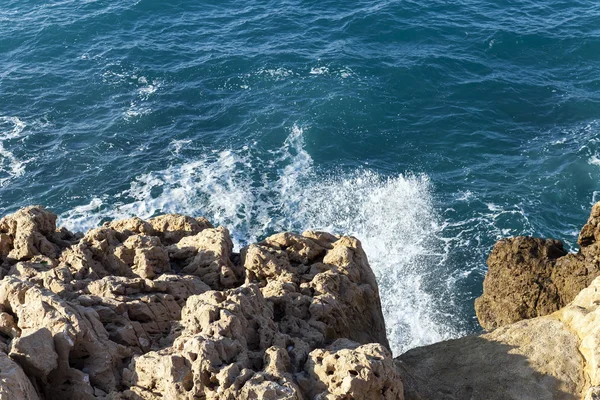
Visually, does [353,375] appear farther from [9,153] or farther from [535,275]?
[9,153]

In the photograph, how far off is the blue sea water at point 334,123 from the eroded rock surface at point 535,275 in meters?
7.47

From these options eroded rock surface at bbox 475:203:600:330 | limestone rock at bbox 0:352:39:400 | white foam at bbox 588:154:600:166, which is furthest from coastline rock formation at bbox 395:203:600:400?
white foam at bbox 588:154:600:166

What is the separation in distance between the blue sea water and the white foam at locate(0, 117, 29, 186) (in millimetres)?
186

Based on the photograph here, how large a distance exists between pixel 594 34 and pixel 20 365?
61496 mm

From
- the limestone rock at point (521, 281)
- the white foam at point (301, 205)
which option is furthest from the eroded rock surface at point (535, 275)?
the white foam at point (301, 205)

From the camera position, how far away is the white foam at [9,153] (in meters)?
51.5

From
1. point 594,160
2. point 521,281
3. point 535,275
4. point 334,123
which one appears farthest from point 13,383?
point 594,160

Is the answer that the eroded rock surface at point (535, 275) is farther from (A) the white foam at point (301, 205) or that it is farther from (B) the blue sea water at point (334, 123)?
(A) the white foam at point (301, 205)

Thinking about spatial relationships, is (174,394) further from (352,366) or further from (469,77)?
(469,77)

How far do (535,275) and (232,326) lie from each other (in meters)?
16.9

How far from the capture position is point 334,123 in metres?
56.1

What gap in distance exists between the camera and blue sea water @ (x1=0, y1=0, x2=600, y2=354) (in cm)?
4569

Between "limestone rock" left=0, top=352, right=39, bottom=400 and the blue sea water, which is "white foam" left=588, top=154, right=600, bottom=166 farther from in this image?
"limestone rock" left=0, top=352, right=39, bottom=400

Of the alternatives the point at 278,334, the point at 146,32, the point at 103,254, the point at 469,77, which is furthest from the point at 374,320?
the point at 146,32
